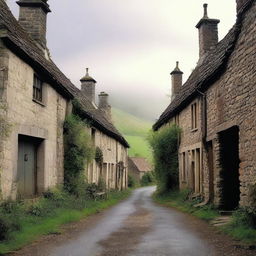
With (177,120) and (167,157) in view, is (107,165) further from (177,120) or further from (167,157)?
(177,120)

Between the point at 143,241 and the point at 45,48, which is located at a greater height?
the point at 45,48

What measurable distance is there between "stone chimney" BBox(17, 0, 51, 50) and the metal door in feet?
18.3

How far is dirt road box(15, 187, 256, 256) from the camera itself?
290 inches

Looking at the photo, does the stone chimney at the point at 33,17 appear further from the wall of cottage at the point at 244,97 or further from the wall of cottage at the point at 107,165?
the wall of cottage at the point at 244,97

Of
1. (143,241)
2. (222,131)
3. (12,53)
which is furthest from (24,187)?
(222,131)

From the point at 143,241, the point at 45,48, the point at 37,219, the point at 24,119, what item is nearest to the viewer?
the point at 143,241

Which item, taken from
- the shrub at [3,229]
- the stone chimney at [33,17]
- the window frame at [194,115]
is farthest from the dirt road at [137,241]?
the stone chimney at [33,17]

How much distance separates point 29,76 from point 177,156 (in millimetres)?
13274

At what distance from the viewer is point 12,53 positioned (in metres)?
11.0

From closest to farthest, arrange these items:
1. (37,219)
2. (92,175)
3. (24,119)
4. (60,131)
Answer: (37,219)
(24,119)
(60,131)
(92,175)

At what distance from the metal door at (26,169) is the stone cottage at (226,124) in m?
6.71

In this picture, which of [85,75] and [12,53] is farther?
[85,75]

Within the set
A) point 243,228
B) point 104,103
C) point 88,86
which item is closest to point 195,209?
point 243,228

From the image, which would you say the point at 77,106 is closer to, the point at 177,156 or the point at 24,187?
the point at 24,187
